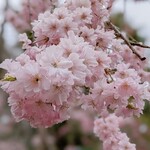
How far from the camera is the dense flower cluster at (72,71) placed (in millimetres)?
1134

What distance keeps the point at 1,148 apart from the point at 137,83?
683 cm

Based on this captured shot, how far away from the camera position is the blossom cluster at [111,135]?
5.55 ft

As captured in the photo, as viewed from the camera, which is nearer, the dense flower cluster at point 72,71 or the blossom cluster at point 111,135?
the dense flower cluster at point 72,71

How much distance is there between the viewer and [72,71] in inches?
45.1

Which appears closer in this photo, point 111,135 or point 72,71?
point 72,71

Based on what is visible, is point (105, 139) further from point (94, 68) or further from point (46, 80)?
point (46, 80)

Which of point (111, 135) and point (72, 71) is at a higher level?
point (72, 71)

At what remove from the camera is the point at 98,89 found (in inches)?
51.8

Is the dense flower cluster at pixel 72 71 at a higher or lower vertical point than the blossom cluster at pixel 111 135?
higher

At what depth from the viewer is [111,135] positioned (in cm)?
185

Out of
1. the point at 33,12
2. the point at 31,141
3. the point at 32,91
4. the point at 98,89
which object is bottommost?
the point at 31,141

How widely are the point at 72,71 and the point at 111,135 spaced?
0.75 meters

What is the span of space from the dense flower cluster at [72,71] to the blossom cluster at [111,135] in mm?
276

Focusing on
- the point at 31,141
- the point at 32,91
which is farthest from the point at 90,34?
the point at 31,141
